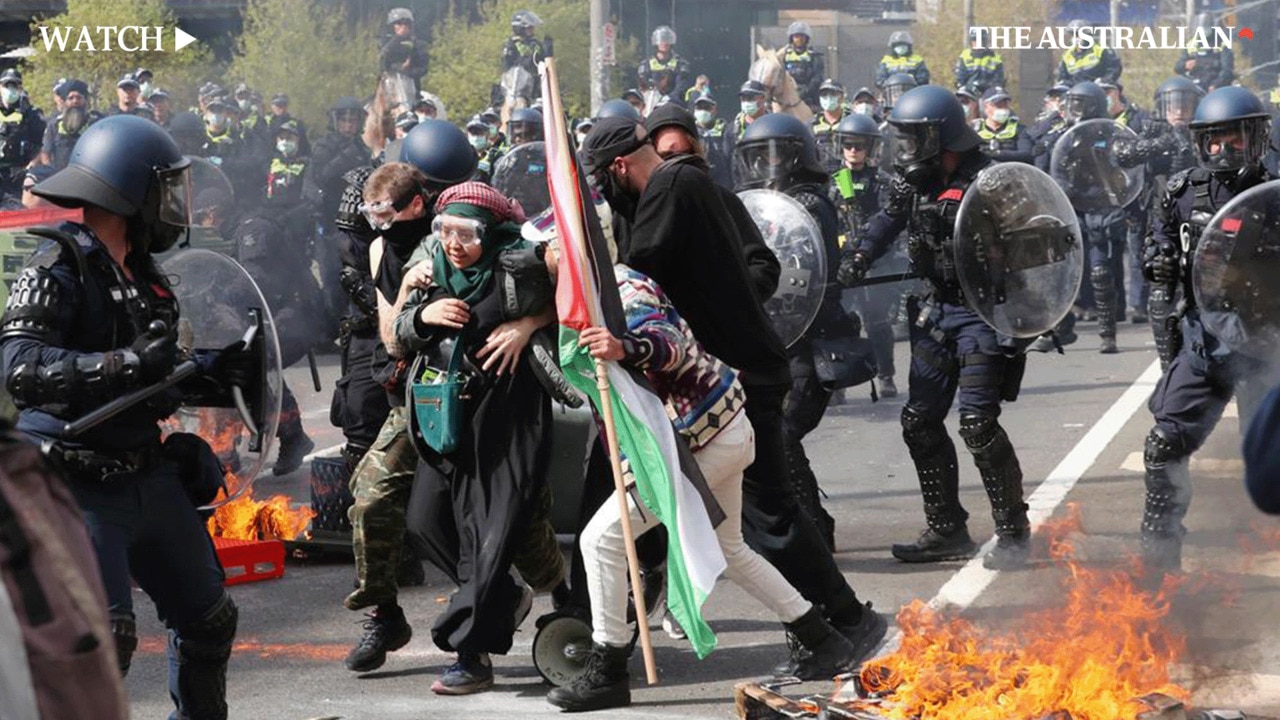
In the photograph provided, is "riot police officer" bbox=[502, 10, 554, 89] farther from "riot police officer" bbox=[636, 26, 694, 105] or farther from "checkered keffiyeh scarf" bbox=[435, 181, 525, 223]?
"checkered keffiyeh scarf" bbox=[435, 181, 525, 223]

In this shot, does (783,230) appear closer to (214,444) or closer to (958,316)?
(958,316)

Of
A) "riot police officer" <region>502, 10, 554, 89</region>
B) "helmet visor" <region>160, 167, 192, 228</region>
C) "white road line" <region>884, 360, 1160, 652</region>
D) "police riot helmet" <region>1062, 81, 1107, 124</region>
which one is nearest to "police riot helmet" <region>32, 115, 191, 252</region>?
"helmet visor" <region>160, 167, 192, 228</region>

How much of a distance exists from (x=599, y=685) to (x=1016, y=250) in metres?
2.74

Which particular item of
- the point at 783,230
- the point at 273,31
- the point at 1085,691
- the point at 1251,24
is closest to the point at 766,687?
the point at 1085,691

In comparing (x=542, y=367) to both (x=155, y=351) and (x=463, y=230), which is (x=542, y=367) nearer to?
(x=463, y=230)

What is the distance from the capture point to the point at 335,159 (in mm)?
17484

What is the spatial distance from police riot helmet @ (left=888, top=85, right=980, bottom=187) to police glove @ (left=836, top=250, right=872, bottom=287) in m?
0.44

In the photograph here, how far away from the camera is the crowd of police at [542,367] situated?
486 centimetres

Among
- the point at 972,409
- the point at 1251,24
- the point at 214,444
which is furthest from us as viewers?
the point at 1251,24

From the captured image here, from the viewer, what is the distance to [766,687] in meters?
5.80

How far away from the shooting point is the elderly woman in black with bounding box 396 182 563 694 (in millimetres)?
5961

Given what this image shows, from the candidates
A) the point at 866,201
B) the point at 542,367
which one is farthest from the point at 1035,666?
the point at 866,201

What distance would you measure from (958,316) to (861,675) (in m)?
2.55

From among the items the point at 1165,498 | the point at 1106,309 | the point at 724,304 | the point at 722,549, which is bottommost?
the point at 1106,309
